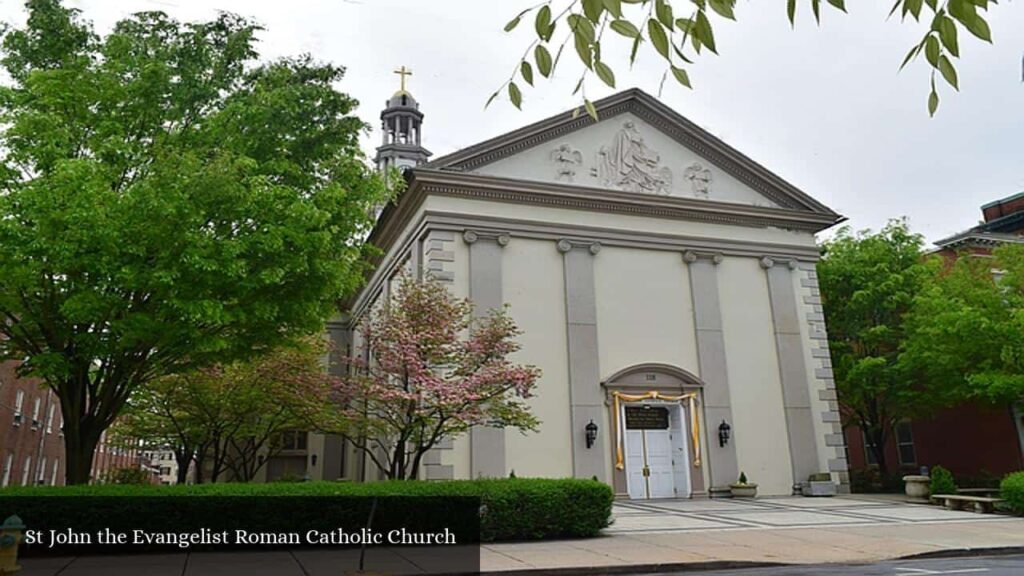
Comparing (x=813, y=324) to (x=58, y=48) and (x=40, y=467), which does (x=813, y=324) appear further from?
(x=40, y=467)

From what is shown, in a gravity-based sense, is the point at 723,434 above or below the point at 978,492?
above

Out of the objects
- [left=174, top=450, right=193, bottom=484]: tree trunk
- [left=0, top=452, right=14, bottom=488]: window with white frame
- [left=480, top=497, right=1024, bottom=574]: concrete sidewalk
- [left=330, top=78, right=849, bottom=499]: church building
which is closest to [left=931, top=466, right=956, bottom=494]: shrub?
[left=480, top=497, right=1024, bottom=574]: concrete sidewalk

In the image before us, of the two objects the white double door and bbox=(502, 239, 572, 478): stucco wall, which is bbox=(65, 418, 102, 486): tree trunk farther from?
the white double door

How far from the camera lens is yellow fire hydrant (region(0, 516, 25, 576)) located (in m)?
7.87

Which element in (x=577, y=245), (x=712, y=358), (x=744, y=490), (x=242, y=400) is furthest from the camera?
(x=712, y=358)

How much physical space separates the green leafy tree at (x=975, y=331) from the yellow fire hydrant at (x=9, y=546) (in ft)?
76.6

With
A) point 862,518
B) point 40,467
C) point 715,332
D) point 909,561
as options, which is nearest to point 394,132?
point 40,467

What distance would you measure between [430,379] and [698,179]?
13934mm

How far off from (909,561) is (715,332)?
12613 mm

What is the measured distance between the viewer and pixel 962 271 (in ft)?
80.1

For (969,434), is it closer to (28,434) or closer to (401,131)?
(28,434)

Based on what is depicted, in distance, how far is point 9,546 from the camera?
26.0 ft

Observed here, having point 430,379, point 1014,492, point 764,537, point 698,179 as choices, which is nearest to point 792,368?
point 698,179

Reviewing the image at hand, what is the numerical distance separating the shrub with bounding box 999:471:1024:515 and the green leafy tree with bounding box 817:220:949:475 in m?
7.04
